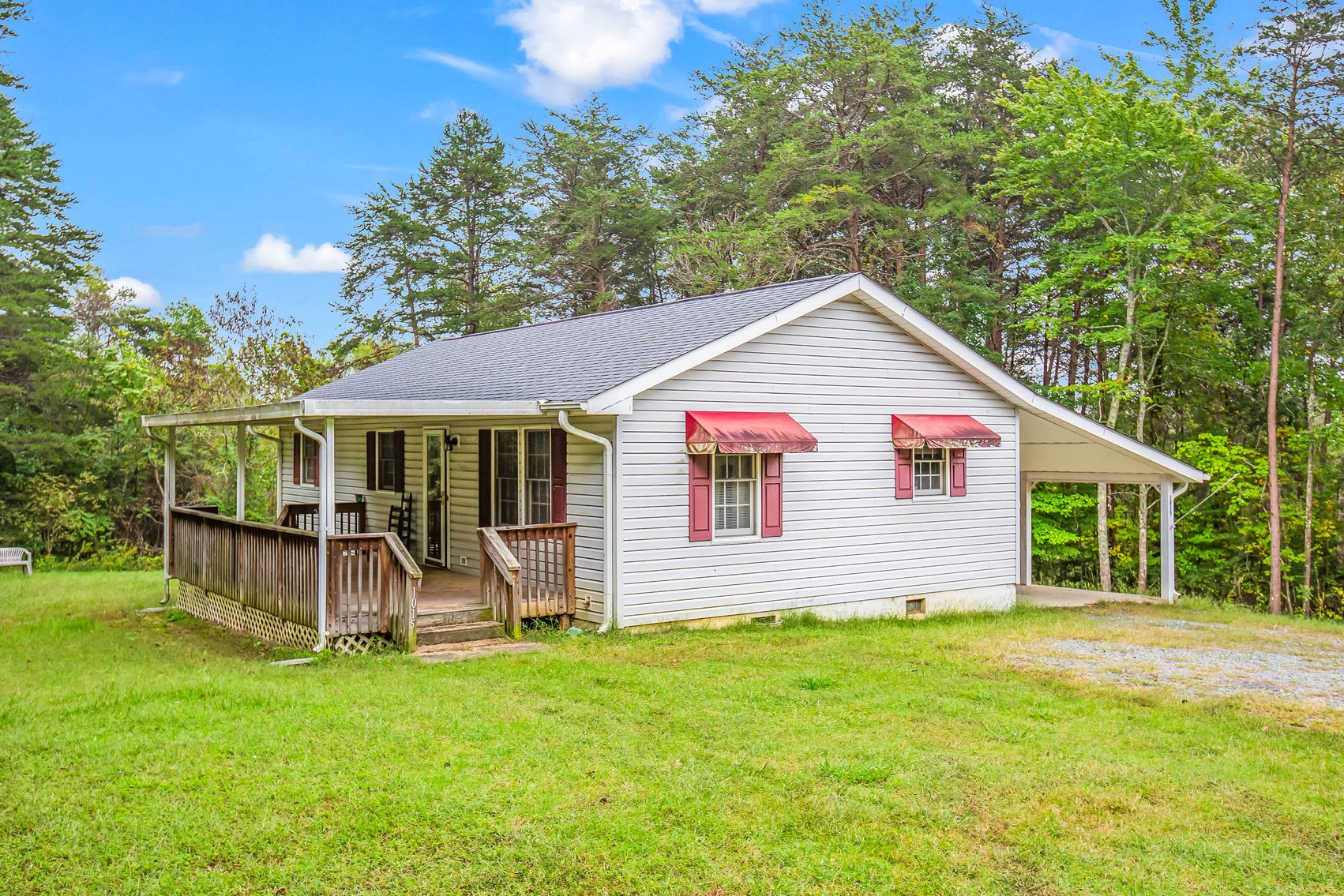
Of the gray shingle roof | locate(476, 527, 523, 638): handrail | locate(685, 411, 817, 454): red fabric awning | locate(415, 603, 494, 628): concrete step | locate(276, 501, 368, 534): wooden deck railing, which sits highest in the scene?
the gray shingle roof

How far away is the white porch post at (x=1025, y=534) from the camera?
53.0 feet

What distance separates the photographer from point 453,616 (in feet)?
30.7

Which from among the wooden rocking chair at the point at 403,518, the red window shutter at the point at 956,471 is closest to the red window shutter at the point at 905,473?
the red window shutter at the point at 956,471

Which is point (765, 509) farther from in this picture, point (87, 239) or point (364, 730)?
point (87, 239)

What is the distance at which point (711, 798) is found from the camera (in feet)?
16.3

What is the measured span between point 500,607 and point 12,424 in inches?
706

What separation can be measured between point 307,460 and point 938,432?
34.0 feet

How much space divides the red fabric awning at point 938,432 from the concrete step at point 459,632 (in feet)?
18.0

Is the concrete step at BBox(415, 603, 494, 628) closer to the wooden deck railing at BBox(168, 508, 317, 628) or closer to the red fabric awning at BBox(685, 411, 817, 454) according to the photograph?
the wooden deck railing at BBox(168, 508, 317, 628)

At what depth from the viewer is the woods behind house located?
1941cm

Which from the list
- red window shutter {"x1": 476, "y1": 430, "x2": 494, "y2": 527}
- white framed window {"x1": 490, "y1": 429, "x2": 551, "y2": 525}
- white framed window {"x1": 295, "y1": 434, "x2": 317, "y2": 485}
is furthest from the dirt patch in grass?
white framed window {"x1": 295, "y1": 434, "x2": 317, "y2": 485}

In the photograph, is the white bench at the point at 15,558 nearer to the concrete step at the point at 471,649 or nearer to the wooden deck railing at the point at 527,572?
the wooden deck railing at the point at 527,572

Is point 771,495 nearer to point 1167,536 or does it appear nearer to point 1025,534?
point 1167,536

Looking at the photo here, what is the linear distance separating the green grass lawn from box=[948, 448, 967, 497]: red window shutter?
4.56 m
